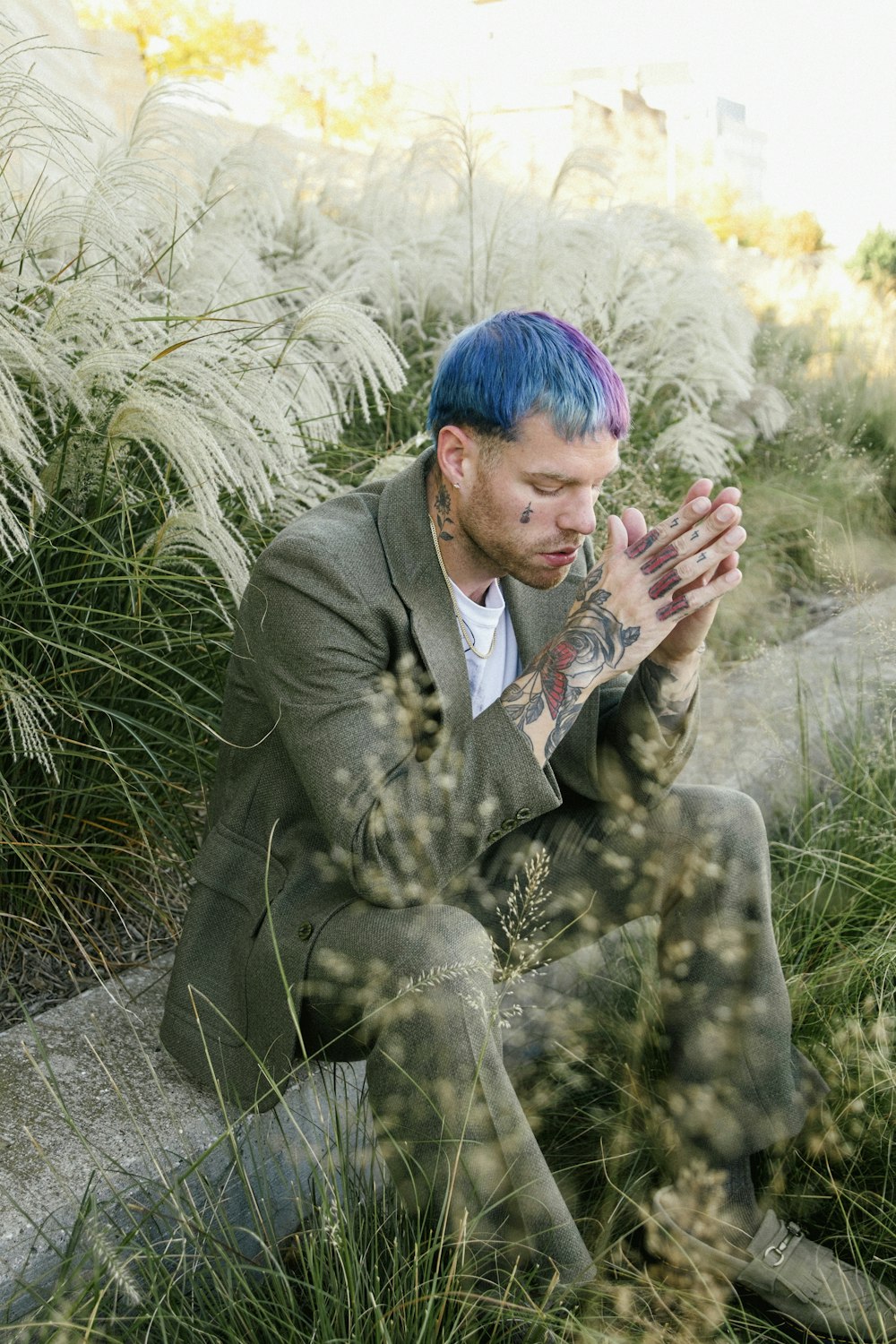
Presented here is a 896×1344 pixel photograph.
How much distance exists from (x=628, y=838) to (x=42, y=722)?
41.4 inches

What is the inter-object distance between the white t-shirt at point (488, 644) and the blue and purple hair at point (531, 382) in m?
0.32

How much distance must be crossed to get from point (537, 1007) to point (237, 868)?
0.54 m

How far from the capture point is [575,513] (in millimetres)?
1819

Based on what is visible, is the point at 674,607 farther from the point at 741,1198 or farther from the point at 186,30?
the point at 186,30

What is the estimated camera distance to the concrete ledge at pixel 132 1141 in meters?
1.49

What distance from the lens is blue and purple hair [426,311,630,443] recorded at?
177 cm

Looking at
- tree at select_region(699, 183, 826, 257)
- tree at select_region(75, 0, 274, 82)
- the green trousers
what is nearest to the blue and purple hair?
the green trousers

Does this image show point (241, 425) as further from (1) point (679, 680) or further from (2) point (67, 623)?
(1) point (679, 680)

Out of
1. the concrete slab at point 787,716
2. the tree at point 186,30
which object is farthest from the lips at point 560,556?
the tree at point 186,30

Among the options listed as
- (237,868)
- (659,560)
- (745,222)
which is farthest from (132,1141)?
(745,222)

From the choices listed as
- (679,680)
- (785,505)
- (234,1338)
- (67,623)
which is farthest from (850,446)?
(234,1338)

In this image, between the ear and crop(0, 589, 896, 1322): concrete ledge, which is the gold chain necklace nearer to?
the ear

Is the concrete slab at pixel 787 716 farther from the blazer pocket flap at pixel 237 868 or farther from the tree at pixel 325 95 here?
the tree at pixel 325 95

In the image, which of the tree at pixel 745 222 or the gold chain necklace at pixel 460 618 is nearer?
the gold chain necklace at pixel 460 618
